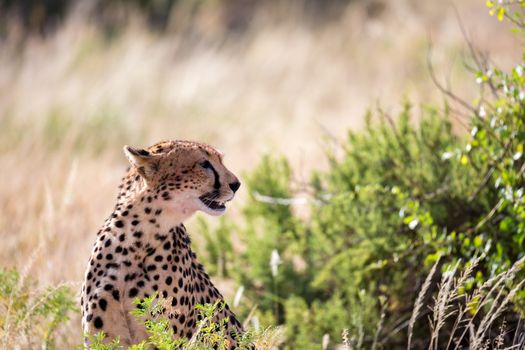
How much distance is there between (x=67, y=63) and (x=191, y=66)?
4.67 feet

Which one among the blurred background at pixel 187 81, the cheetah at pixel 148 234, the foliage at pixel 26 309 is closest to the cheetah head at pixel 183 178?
the cheetah at pixel 148 234

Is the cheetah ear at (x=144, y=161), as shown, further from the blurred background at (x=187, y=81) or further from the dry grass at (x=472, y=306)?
the blurred background at (x=187, y=81)

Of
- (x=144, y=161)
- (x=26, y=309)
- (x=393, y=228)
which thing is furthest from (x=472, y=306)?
(x=26, y=309)

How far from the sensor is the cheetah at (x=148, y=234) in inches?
119

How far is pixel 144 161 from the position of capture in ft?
10.0

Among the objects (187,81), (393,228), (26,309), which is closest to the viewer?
(26,309)

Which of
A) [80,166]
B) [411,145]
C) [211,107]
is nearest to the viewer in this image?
[411,145]

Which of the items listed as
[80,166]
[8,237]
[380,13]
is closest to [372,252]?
[8,237]

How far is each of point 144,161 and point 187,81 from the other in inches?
277

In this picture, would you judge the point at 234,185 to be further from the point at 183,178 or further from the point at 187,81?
the point at 187,81

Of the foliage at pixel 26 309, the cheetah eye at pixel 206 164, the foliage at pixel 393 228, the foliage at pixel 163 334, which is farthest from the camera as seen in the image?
the foliage at pixel 393 228

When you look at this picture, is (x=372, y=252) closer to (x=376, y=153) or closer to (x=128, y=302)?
(x=376, y=153)

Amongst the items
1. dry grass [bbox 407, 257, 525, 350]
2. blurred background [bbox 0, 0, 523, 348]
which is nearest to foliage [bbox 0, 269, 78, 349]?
blurred background [bbox 0, 0, 523, 348]

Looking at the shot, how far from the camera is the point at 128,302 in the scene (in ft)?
9.91
